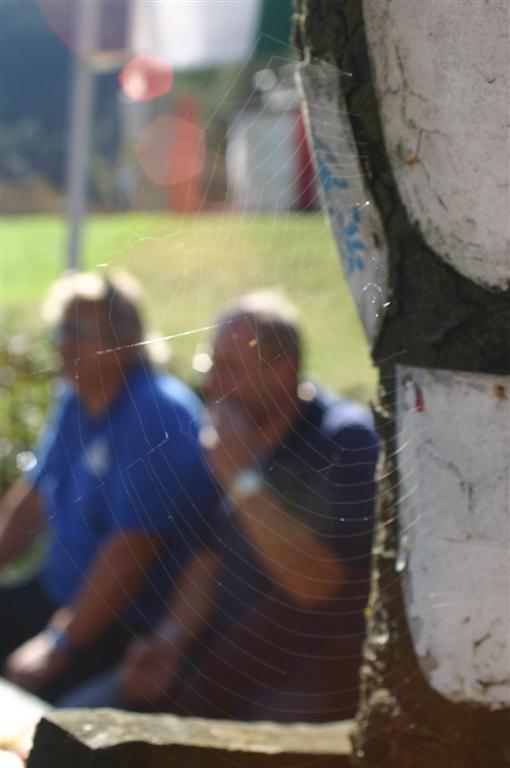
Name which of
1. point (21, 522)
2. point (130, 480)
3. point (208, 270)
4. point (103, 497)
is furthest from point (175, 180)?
point (130, 480)

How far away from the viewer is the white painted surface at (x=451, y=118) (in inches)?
45.4

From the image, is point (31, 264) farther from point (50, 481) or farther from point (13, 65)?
point (50, 481)

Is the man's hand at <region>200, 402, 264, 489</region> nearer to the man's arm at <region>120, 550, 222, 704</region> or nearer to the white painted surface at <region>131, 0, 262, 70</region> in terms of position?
the man's arm at <region>120, 550, 222, 704</region>

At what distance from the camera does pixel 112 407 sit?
3.21 m

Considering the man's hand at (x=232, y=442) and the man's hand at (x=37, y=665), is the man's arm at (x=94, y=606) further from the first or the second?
the man's hand at (x=232, y=442)

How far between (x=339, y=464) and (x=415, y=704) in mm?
669

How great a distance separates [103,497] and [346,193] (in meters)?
1.87

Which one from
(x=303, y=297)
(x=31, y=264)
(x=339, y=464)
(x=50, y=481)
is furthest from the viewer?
(x=31, y=264)

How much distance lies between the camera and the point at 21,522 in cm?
375

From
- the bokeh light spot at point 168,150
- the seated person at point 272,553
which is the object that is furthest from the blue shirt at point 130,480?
the bokeh light spot at point 168,150

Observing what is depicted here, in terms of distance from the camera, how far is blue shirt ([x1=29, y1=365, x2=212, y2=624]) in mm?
2766

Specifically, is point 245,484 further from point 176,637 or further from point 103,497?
point 103,497

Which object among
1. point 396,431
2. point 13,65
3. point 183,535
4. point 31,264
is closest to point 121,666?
point 183,535

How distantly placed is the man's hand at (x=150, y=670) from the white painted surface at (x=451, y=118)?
1538 mm
